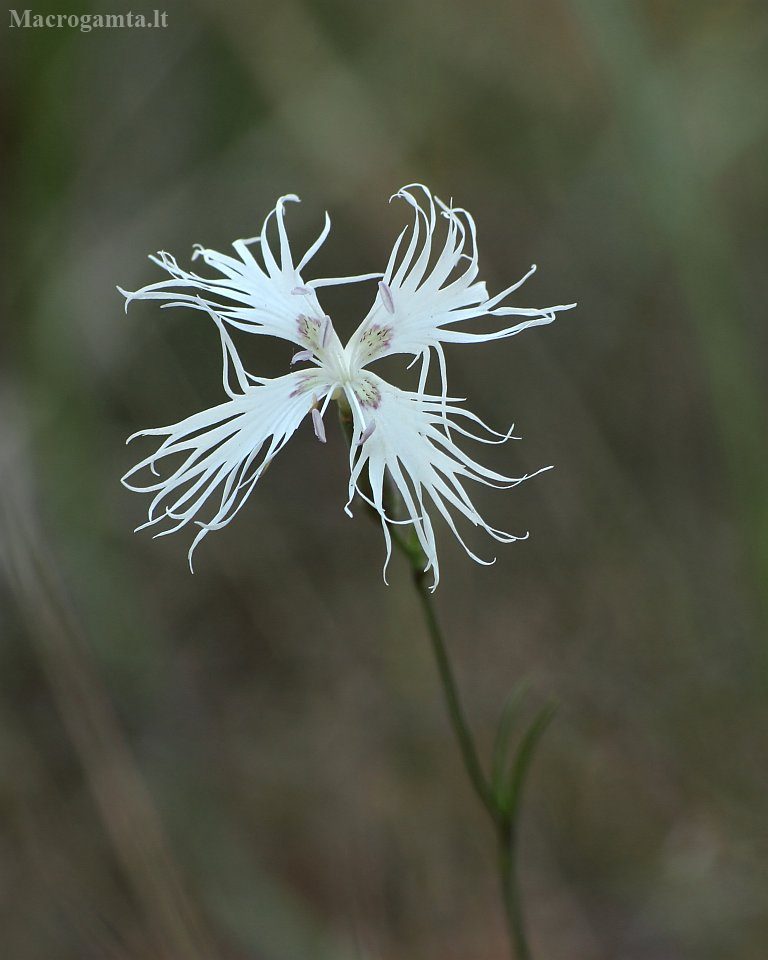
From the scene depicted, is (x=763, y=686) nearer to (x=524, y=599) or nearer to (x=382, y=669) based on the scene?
(x=524, y=599)

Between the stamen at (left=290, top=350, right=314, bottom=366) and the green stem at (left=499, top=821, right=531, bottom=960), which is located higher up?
the stamen at (left=290, top=350, right=314, bottom=366)

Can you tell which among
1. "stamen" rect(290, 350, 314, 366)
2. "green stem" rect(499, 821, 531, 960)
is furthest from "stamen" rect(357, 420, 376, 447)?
"green stem" rect(499, 821, 531, 960)

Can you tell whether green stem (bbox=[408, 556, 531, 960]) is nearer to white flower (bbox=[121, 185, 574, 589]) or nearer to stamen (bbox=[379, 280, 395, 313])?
white flower (bbox=[121, 185, 574, 589])

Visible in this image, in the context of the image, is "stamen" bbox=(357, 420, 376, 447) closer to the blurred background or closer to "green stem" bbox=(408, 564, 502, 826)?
"green stem" bbox=(408, 564, 502, 826)

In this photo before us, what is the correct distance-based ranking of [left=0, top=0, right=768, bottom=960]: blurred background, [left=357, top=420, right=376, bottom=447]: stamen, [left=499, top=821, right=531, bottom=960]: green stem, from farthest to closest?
[left=0, top=0, right=768, bottom=960]: blurred background < [left=499, top=821, right=531, bottom=960]: green stem < [left=357, top=420, right=376, bottom=447]: stamen

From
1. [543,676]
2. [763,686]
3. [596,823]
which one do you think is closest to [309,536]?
[543,676]

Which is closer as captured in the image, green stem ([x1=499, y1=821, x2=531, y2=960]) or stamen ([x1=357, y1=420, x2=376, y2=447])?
stamen ([x1=357, y1=420, x2=376, y2=447])

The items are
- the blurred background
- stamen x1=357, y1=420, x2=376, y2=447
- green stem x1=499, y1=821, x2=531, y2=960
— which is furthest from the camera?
the blurred background

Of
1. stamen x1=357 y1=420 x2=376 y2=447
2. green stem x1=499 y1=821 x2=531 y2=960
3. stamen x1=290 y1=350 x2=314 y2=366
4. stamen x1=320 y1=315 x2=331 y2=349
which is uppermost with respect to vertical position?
stamen x1=320 y1=315 x2=331 y2=349
